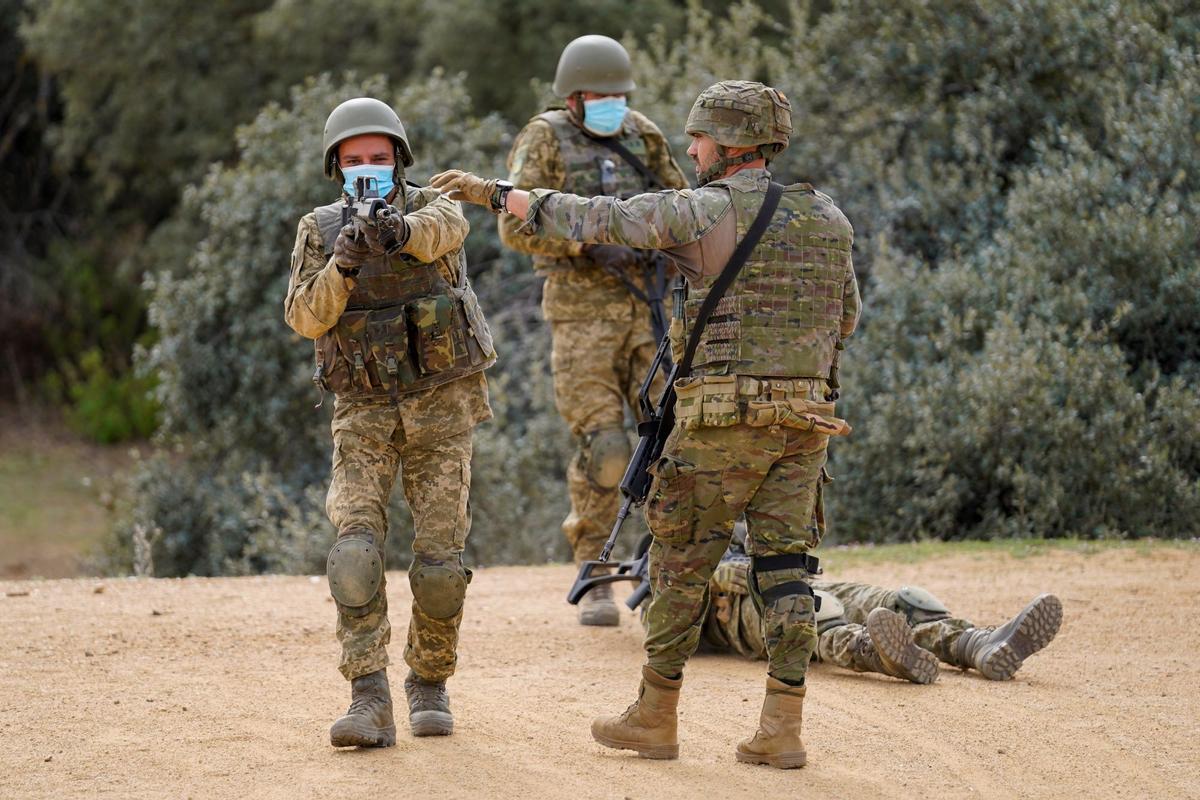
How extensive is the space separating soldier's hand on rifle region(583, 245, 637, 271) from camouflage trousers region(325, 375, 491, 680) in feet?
7.01

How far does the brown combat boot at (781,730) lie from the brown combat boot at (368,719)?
122 cm

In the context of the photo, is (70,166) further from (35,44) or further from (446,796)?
(446,796)

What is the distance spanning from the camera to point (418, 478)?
5.53 m

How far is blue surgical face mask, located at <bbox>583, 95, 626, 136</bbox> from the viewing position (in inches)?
304

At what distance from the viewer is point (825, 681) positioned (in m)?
6.46

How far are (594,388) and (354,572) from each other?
274 centimetres

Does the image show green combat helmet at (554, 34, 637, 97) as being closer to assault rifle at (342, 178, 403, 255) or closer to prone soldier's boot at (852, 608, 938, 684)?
assault rifle at (342, 178, 403, 255)

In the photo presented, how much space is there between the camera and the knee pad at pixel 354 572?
5.16m

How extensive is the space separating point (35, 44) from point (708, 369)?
20.6 metres

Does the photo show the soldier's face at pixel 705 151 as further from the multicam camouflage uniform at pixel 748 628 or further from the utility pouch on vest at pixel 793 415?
the multicam camouflage uniform at pixel 748 628

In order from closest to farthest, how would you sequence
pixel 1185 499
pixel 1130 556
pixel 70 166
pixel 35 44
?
pixel 1130 556
pixel 1185 499
pixel 35 44
pixel 70 166

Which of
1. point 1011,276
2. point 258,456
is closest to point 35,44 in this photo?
point 258,456

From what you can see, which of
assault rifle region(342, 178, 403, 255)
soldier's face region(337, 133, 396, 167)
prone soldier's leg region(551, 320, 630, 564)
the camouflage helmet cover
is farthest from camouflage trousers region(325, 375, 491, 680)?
prone soldier's leg region(551, 320, 630, 564)

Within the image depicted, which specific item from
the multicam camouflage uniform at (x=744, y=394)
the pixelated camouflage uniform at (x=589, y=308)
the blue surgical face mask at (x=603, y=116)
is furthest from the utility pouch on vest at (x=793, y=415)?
the blue surgical face mask at (x=603, y=116)
